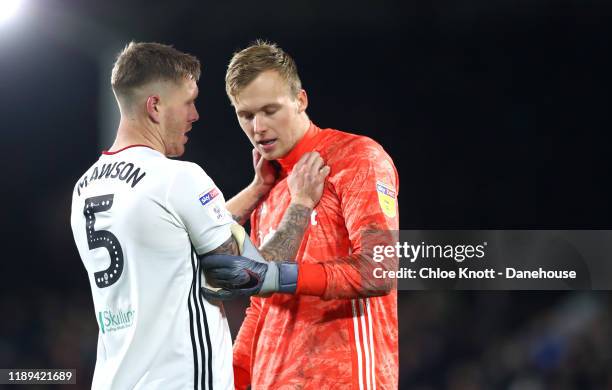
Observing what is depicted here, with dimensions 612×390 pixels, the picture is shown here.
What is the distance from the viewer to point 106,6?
6.69 m

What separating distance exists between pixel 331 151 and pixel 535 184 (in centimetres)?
410

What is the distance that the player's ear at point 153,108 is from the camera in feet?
7.62

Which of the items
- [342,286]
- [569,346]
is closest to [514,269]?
[569,346]

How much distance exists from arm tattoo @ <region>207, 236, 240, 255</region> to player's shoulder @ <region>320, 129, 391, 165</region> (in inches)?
22.0

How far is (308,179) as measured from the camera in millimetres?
2646

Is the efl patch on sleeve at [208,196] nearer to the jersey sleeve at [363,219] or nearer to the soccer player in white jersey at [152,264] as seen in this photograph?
the soccer player in white jersey at [152,264]

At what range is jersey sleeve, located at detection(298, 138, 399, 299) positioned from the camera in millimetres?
2395

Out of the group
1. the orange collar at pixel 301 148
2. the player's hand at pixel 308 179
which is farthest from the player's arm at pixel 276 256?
the orange collar at pixel 301 148

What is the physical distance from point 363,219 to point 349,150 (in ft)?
1.02

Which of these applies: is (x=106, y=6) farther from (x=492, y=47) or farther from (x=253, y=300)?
(x=253, y=300)

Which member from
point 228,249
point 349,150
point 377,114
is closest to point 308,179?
point 349,150

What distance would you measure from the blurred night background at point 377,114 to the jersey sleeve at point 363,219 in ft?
12.2

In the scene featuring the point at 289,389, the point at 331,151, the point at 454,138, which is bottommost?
the point at 289,389

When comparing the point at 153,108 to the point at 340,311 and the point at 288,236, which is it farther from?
the point at 340,311
